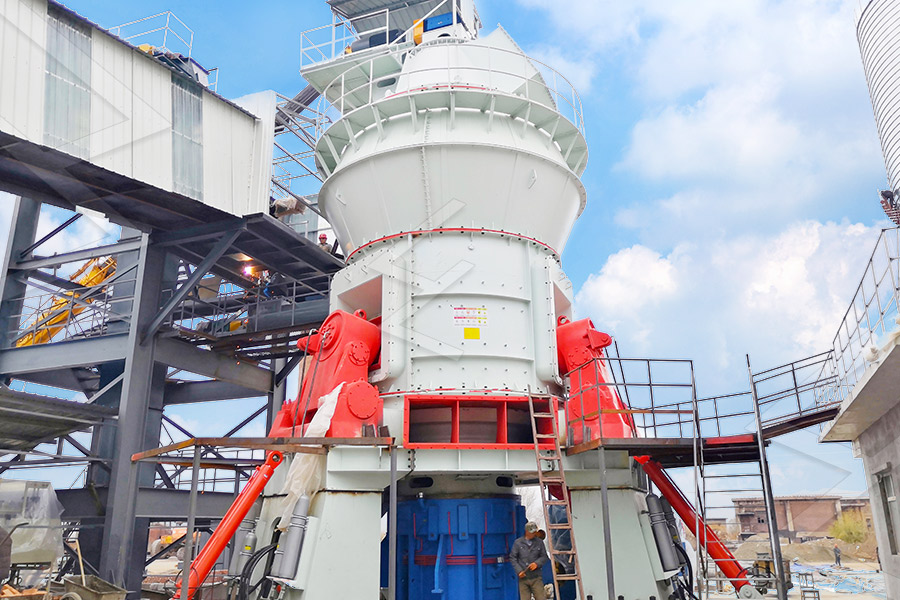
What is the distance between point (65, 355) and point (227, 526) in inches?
384

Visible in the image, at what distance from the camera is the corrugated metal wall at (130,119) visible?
10.9m

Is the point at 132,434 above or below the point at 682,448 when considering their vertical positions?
above

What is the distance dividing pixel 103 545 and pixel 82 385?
673 cm

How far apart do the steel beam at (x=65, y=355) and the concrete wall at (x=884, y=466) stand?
572 inches

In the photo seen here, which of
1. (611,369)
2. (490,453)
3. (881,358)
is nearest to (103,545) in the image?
(490,453)

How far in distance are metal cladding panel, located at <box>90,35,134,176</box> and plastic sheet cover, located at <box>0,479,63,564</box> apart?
6137 mm

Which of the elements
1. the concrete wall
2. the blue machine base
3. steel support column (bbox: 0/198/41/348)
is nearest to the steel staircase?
the blue machine base

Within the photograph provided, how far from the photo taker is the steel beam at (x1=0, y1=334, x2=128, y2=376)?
49.2 feet

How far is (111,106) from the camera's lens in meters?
12.4

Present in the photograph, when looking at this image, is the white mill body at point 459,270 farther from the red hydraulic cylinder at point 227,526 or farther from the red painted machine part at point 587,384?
the red hydraulic cylinder at point 227,526

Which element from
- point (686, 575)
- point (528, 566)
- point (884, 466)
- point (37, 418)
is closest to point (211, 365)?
point (37, 418)

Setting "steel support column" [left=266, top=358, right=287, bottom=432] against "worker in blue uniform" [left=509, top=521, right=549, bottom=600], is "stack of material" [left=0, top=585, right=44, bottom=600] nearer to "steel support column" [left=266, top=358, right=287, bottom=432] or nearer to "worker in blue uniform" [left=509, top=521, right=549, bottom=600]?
"worker in blue uniform" [left=509, top=521, right=549, bottom=600]

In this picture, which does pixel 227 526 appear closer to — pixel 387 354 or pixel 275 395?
pixel 387 354

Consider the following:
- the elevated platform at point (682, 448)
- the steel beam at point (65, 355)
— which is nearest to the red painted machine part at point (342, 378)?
the elevated platform at point (682, 448)
